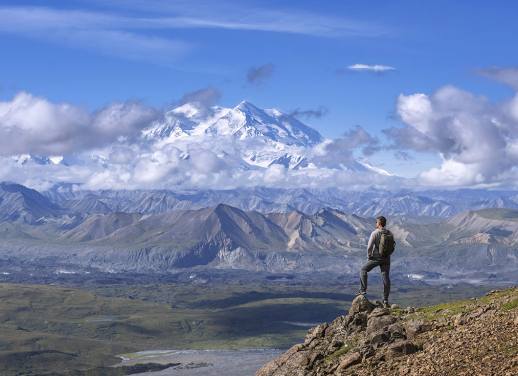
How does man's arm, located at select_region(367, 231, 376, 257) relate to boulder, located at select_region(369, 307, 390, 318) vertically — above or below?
above

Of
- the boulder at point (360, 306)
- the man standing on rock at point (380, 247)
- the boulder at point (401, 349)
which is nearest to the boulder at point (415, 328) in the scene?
the boulder at point (401, 349)

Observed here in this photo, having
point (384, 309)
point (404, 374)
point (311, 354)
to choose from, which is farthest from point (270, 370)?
point (404, 374)

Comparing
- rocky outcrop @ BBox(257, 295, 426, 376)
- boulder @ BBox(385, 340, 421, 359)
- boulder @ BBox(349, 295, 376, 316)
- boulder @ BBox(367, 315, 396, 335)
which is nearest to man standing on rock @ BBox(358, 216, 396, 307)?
boulder @ BBox(349, 295, 376, 316)

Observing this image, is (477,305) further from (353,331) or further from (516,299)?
(353,331)

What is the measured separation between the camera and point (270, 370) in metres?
54.9

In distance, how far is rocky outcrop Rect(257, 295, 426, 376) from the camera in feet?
151

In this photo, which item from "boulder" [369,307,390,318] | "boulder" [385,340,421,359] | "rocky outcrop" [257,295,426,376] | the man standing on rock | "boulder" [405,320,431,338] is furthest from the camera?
"boulder" [369,307,390,318]

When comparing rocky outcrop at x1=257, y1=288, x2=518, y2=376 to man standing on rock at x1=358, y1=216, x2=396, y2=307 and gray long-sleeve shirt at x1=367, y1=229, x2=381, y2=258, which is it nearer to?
man standing on rock at x1=358, y1=216, x2=396, y2=307

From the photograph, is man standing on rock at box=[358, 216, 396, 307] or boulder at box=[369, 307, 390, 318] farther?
boulder at box=[369, 307, 390, 318]

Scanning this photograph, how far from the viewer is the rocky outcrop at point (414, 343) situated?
39.8 meters

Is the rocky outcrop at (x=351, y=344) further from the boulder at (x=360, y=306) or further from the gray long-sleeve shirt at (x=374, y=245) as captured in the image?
the gray long-sleeve shirt at (x=374, y=245)

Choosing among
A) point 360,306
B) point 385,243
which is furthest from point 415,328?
point 360,306

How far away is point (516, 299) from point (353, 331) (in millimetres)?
11219

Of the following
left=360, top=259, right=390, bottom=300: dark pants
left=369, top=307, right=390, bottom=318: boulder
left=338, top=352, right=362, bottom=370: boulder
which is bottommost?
left=338, top=352, right=362, bottom=370: boulder
